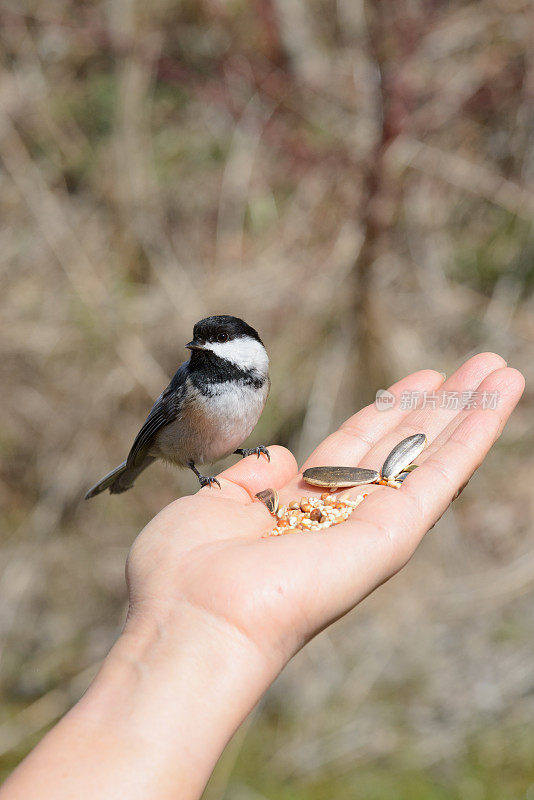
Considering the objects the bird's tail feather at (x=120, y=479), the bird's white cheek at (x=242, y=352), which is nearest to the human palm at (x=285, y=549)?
the bird's white cheek at (x=242, y=352)

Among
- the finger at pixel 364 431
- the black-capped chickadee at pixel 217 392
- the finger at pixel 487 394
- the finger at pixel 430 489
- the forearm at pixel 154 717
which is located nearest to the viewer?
the forearm at pixel 154 717

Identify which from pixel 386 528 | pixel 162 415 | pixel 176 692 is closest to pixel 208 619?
pixel 176 692

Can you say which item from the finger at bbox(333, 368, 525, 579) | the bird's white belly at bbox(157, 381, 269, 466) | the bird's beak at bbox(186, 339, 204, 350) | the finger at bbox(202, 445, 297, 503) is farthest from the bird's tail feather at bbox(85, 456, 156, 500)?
the finger at bbox(333, 368, 525, 579)

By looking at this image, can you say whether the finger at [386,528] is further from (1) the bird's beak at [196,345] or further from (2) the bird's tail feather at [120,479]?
(2) the bird's tail feather at [120,479]

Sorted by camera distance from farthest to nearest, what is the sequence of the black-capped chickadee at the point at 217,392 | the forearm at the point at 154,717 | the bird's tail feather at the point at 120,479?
the bird's tail feather at the point at 120,479, the black-capped chickadee at the point at 217,392, the forearm at the point at 154,717

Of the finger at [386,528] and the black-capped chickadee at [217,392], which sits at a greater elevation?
the black-capped chickadee at [217,392]

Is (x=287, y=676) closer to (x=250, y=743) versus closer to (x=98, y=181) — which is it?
(x=250, y=743)
